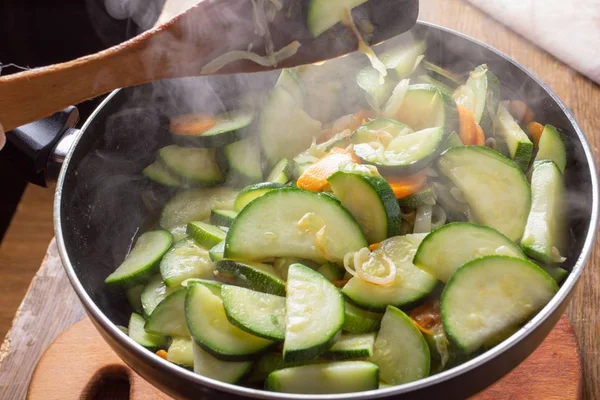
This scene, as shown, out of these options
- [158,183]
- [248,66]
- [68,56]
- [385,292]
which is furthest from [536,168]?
[68,56]

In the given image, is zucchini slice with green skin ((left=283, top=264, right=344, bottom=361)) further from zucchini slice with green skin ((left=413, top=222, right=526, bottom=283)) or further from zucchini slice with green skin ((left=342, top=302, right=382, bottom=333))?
zucchini slice with green skin ((left=413, top=222, right=526, bottom=283))

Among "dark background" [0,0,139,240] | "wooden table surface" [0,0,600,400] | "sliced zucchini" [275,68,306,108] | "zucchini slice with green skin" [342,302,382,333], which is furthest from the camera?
"dark background" [0,0,139,240]

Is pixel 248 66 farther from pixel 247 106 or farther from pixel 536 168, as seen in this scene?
pixel 536 168

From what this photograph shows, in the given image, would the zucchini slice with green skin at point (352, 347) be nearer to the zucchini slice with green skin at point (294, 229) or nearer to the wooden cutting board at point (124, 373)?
the zucchini slice with green skin at point (294, 229)

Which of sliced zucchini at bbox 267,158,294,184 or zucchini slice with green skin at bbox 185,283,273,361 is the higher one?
sliced zucchini at bbox 267,158,294,184

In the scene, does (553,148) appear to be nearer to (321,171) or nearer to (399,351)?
(321,171)

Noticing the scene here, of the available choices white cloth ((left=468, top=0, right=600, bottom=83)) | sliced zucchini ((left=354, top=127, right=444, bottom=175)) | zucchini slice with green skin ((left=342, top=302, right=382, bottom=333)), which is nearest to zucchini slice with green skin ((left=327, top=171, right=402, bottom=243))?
sliced zucchini ((left=354, top=127, right=444, bottom=175))

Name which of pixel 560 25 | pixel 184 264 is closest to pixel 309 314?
pixel 184 264

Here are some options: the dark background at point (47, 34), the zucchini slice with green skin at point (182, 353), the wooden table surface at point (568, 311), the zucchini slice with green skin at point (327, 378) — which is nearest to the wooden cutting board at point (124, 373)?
the wooden table surface at point (568, 311)
